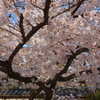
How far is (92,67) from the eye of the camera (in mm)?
4969

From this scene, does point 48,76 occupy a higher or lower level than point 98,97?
higher

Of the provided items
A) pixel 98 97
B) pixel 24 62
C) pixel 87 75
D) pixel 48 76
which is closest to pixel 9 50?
pixel 24 62

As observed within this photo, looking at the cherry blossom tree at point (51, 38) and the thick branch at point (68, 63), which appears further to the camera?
the thick branch at point (68, 63)

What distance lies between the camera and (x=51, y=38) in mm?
Result: 4441

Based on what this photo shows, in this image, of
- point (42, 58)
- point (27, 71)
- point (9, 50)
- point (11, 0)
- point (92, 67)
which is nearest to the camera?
point (11, 0)

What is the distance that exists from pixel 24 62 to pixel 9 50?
0.69 metres

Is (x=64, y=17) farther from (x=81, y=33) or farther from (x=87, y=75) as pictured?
(x=87, y=75)

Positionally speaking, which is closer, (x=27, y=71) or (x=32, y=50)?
(x=32, y=50)

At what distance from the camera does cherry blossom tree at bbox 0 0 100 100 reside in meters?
3.62

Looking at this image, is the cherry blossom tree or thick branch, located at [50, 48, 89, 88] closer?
the cherry blossom tree

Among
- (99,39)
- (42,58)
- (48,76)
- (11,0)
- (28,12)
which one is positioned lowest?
(48,76)

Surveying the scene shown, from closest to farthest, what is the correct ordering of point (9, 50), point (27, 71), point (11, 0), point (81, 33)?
point (11, 0), point (81, 33), point (9, 50), point (27, 71)

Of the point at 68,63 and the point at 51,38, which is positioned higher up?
the point at 51,38

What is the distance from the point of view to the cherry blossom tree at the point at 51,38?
11.9 feet
